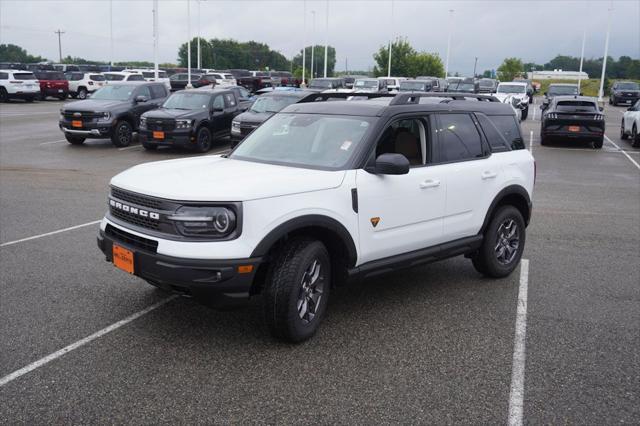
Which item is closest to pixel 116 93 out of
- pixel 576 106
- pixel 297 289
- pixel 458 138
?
pixel 576 106

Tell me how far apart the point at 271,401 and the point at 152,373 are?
0.90m

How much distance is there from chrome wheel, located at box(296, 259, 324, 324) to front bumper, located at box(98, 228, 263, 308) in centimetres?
47

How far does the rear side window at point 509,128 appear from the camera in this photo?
6383 millimetres

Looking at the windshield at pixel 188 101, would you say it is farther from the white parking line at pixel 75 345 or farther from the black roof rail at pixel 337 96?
the white parking line at pixel 75 345

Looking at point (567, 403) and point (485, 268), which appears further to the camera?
point (485, 268)

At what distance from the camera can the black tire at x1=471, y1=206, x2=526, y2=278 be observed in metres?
6.07

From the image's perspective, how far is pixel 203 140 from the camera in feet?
55.6

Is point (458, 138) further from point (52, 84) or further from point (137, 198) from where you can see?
point (52, 84)

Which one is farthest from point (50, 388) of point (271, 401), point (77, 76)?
point (77, 76)

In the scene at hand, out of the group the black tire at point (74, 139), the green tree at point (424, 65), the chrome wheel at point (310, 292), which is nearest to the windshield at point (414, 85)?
the black tire at point (74, 139)

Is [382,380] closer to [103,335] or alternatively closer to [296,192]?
[296,192]

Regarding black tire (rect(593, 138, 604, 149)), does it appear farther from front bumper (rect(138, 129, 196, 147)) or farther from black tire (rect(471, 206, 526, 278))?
black tire (rect(471, 206, 526, 278))

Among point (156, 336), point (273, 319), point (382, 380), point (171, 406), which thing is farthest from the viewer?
point (156, 336)

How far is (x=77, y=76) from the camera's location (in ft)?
132
